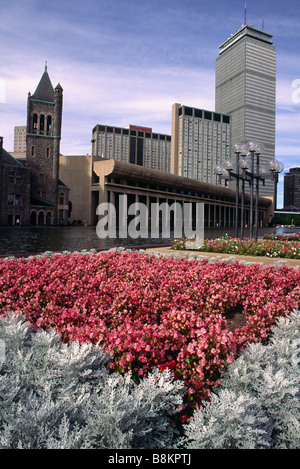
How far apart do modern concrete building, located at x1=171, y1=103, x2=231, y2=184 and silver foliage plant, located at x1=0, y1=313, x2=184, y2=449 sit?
148729mm

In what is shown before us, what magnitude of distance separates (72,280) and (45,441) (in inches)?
147

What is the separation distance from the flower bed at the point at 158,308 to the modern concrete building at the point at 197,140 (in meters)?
145

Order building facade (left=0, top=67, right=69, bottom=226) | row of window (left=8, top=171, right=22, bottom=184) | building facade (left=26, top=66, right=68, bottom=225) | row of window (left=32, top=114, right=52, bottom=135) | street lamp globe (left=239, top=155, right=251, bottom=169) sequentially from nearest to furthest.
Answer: street lamp globe (left=239, top=155, right=251, bottom=169) < row of window (left=8, top=171, right=22, bottom=184) < building facade (left=0, top=67, right=69, bottom=226) < building facade (left=26, top=66, right=68, bottom=225) < row of window (left=32, top=114, right=52, bottom=135)

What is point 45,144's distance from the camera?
56406 mm

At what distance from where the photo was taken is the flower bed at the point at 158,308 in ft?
9.84

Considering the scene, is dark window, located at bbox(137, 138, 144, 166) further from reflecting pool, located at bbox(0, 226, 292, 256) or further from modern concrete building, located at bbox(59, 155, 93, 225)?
reflecting pool, located at bbox(0, 226, 292, 256)

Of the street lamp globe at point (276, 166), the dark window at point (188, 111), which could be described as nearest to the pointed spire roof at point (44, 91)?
the street lamp globe at point (276, 166)

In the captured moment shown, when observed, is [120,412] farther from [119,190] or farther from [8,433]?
[119,190]

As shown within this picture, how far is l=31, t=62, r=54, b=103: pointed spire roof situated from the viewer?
5703 cm

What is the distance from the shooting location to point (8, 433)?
2.03 metres

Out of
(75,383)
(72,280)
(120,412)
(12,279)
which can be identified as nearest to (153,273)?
(72,280)

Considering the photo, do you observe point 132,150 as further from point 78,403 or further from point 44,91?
point 78,403

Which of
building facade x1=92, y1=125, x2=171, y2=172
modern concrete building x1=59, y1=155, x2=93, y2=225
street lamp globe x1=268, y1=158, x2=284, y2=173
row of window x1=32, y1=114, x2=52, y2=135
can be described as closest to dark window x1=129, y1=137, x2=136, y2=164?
building facade x1=92, y1=125, x2=171, y2=172
